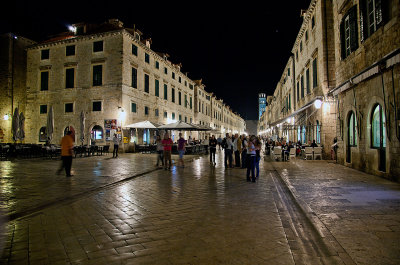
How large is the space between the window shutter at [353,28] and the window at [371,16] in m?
0.59

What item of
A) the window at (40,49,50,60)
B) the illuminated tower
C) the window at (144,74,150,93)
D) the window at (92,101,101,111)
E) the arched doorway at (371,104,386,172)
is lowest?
the arched doorway at (371,104,386,172)

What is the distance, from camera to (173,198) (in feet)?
19.9

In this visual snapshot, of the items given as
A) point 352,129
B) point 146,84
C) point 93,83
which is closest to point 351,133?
point 352,129

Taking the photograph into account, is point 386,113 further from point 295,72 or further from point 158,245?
point 295,72

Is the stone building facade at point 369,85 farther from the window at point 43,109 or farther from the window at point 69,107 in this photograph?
the window at point 43,109

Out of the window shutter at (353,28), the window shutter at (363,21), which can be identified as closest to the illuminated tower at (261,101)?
the window shutter at (353,28)

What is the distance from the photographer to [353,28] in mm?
10148

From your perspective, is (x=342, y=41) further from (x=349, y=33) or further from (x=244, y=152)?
(x=244, y=152)

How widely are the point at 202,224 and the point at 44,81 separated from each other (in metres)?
27.6

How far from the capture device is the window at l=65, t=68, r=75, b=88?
2434 cm

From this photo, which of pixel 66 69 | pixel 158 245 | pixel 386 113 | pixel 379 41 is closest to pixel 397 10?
pixel 379 41

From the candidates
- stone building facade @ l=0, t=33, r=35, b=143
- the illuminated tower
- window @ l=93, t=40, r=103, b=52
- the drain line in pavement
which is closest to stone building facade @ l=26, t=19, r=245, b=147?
window @ l=93, t=40, r=103, b=52

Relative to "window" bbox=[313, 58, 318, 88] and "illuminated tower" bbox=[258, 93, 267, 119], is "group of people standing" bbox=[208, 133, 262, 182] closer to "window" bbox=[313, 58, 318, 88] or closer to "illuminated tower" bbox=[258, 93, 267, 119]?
"window" bbox=[313, 58, 318, 88]

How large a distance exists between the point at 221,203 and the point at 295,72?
21.1m
